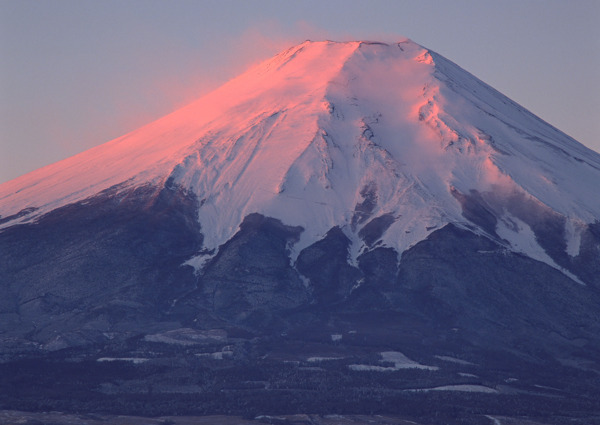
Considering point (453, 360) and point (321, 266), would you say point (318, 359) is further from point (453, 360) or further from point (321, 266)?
point (321, 266)

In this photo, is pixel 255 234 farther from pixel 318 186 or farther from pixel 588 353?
pixel 588 353

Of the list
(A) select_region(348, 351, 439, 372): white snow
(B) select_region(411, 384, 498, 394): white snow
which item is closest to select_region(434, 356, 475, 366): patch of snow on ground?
(A) select_region(348, 351, 439, 372): white snow

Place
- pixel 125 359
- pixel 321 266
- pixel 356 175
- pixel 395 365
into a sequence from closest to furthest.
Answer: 1. pixel 125 359
2. pixel 395 365
3. pixel 321 266
4. pixel 356 175

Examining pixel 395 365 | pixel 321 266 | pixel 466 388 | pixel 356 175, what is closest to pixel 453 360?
pixel 395 365

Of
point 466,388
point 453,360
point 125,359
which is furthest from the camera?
point 453,360

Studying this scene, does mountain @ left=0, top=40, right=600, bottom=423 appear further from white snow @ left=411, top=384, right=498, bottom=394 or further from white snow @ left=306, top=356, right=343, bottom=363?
white snow @ left=306, top=356, right=343, bottom=363

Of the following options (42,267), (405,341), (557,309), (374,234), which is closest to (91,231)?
(42,267)

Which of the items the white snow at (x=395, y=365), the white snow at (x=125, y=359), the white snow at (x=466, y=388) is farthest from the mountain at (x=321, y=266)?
the white snow at (x=125, y=359)

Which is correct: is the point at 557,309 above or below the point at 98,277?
below
